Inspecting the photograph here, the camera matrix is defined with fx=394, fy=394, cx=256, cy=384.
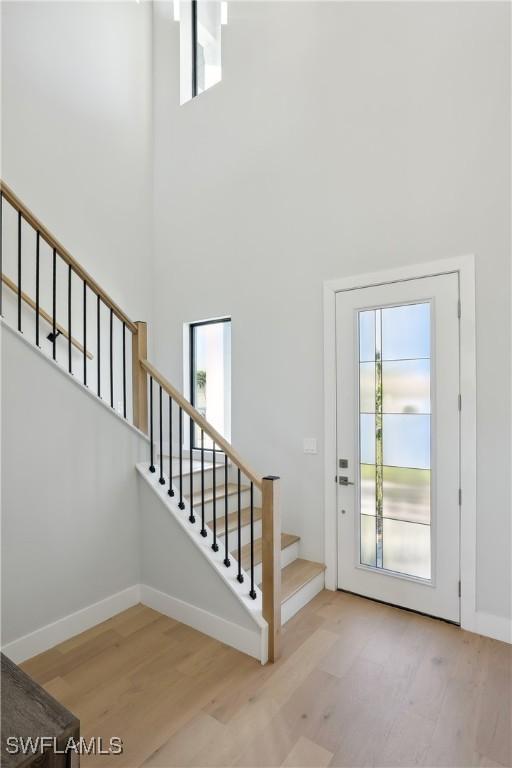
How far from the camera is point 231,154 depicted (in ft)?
12.3

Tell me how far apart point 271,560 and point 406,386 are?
1485 millimetres

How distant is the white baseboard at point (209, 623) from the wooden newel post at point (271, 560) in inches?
2.2

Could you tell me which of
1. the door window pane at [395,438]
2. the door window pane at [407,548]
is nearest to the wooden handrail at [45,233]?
the door window pane at [395,438]

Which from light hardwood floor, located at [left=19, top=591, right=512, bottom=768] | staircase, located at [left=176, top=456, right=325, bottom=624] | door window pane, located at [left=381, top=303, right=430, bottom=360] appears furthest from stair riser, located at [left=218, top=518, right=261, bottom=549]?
door window pane, located at [left=381, top=303, right=430, bottom=360]

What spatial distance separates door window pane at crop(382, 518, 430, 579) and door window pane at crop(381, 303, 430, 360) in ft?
3.91

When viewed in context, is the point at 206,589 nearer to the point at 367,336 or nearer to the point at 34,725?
the point at 34,725

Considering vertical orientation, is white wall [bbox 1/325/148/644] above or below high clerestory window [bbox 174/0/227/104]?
below

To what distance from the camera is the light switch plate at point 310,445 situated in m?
3.18

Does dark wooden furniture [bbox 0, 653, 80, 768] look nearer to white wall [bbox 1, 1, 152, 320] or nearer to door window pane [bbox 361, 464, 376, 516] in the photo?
door window pane [bbox 361, 464, 376, 516]

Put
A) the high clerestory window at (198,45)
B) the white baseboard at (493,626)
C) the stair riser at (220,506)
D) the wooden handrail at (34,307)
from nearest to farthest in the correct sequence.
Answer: the white baseboard at (493,626)
the stair riser at (220,506)
the wooden handrail at (34,307)
the high clerestory window at (198,45)

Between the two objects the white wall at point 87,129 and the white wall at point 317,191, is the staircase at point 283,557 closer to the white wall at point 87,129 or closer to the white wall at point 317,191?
the white wall at point 317,191

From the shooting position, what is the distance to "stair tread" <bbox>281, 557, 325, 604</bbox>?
2.72m

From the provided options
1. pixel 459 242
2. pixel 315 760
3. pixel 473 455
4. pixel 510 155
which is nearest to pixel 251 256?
pixel 459 242

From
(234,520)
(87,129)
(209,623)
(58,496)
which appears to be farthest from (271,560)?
(87,129)
